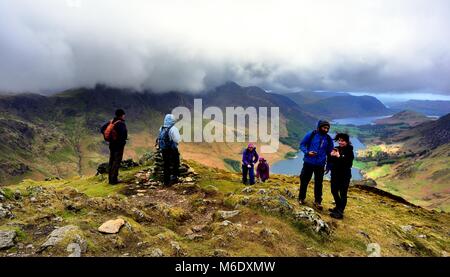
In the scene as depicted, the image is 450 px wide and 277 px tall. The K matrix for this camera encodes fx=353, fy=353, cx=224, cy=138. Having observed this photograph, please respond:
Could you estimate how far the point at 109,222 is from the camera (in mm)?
12930

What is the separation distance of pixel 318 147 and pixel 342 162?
1433 mm

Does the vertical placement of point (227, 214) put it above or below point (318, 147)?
below

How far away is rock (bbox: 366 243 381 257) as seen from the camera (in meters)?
13.9

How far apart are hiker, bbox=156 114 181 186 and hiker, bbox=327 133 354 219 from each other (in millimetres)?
10266

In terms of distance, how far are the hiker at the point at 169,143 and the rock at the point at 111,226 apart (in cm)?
1096

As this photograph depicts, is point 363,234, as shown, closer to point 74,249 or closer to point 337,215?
point 337,215

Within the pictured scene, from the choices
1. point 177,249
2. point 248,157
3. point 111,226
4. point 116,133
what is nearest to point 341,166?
point 177,249

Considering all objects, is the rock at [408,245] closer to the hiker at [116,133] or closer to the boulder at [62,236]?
the boulder at [62,236]

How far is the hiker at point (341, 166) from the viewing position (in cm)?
1803

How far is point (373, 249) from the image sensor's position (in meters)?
14.4

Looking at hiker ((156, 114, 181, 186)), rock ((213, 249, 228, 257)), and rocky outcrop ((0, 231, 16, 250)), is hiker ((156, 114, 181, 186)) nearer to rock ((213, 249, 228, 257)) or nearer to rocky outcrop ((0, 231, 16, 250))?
rock ((213, 249, 228, 257))

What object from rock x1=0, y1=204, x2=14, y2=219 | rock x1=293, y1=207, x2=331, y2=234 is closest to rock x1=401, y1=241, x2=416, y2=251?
rock x1=293, y1=207, x2=331, y2=234

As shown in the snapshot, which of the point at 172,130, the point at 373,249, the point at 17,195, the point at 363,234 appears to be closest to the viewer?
the point at 373,249
